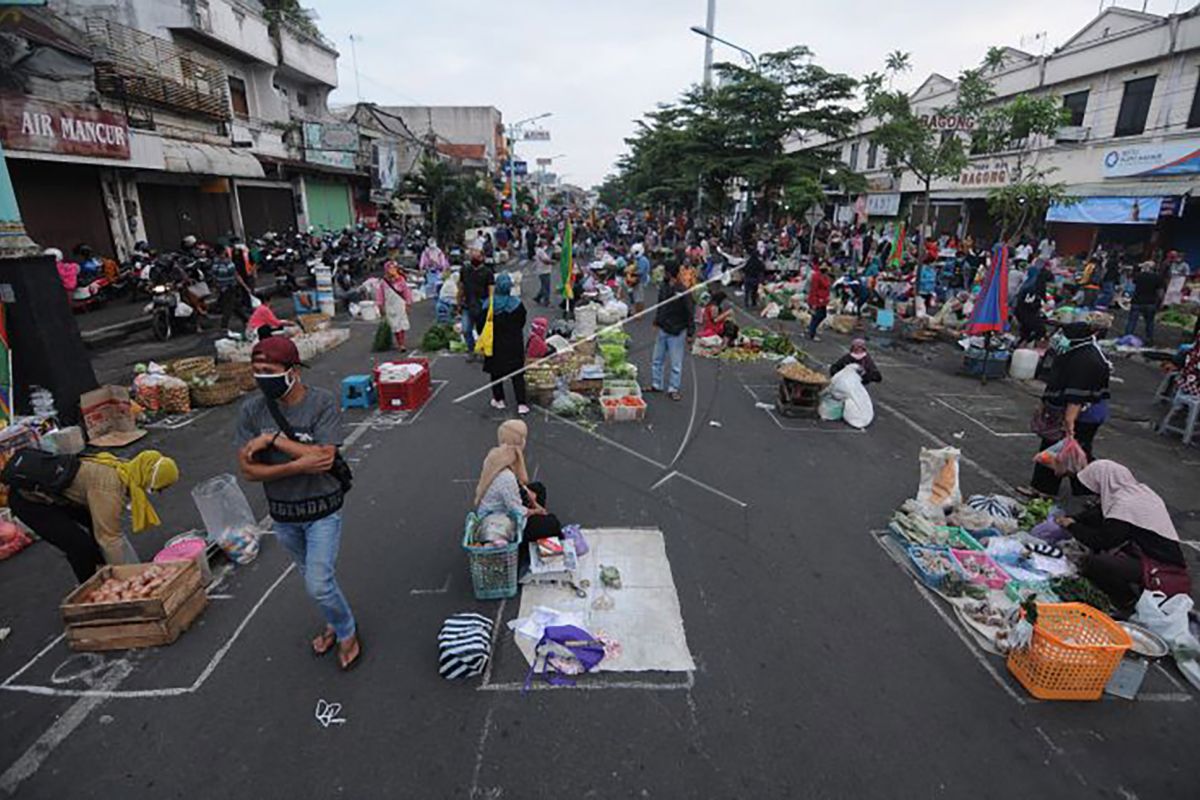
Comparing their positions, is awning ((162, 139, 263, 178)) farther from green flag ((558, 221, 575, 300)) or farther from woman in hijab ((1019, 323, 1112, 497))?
woman in hijab ((1019, 323, 1112, 497))

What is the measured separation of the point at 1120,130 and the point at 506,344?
2562cm

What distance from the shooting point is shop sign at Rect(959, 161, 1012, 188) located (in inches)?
1026

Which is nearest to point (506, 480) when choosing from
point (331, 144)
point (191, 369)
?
point (191, 369)

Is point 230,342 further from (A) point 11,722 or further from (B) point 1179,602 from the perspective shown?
(B) point 1179,602

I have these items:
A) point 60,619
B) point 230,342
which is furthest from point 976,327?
point 230,342

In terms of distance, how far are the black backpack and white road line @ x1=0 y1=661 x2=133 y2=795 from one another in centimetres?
141

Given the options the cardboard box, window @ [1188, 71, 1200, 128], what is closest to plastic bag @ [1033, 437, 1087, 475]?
the cardboard box

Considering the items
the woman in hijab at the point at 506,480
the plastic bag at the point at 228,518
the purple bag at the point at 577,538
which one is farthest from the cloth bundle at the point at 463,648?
the plastic bag at the point at 228,518

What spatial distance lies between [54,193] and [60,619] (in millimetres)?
16152

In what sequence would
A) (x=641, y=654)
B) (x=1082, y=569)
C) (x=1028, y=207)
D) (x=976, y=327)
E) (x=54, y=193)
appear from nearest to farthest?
(x=641, y=654), (x=1082, y=569), (x=976, y=327), (x=54, y=193), (x=1028, y=207)

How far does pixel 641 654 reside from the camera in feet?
14.9

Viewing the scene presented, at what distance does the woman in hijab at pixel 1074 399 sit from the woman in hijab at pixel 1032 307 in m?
6.76

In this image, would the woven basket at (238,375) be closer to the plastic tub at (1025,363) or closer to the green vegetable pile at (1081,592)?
the green vegetable pile at (1081,592)

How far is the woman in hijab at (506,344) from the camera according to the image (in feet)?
29.3
